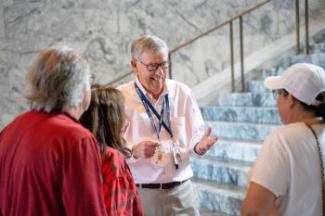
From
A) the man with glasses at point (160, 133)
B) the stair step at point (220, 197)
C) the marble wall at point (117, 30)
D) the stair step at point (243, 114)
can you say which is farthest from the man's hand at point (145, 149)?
the marble wall at point (117, 30)

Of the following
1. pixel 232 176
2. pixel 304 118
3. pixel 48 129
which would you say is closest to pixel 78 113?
pixel 48 129

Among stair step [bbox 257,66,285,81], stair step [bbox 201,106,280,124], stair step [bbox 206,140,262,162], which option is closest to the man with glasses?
stair step [bbox 206,140,262,162]

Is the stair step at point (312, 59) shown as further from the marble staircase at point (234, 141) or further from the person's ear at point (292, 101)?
the person's ear at point (292, 101)

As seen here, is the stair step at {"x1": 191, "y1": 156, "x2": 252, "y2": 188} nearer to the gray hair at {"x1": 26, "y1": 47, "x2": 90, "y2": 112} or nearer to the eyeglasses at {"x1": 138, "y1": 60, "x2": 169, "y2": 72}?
the eyeglasses at {"x1": 138, "y1": 60, "x2": 169, "y2": 72}

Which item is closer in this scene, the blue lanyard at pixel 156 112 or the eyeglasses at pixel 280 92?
the eyeglasses at pixel 280 92

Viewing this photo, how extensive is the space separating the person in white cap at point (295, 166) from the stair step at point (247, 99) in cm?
397

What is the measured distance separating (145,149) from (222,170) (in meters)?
2.58

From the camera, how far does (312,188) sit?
5.55 ft

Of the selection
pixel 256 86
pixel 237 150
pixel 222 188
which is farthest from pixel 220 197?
pixel 256 86

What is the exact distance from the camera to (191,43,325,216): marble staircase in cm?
440

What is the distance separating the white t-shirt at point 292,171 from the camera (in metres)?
1.67

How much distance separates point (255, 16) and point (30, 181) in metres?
6.19

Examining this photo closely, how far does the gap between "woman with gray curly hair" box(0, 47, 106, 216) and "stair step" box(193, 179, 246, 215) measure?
275cm

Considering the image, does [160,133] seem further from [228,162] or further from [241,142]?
[241,142]
